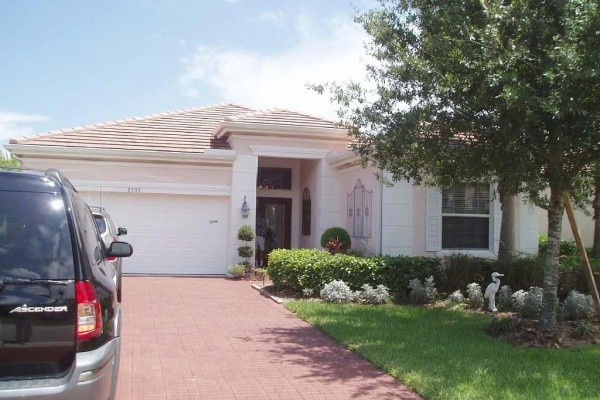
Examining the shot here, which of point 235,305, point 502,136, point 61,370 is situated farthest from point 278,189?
point 61,370

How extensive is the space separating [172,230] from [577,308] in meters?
10.7

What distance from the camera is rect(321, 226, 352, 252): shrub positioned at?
1543 cm

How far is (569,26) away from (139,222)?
41.7 feet

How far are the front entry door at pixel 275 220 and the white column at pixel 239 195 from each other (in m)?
2.01

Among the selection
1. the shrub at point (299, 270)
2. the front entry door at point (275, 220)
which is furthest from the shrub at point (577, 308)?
the front entry door at point (275, 220)

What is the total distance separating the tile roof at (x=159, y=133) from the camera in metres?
16.9

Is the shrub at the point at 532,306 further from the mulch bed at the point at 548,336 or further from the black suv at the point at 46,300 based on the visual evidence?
the black suv at the point at 46,300

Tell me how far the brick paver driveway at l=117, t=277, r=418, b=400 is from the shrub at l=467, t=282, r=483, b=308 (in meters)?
3.68

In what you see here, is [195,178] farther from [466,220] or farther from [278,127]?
[466,220]

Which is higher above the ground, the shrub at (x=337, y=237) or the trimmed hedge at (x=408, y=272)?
the shrub at (x=337, y=237)

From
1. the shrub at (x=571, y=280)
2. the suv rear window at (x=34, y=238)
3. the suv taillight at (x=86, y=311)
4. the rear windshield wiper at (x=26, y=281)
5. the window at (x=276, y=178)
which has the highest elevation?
the window at (x=276, y=178)

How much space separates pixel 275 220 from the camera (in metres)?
19.6

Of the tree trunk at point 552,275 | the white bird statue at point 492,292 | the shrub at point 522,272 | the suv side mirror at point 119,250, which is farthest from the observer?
the shrub at point 522,272

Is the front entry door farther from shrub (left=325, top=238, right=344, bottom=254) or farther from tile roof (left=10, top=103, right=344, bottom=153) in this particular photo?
shrub (left=325, top=238, right=344, bottom=254)
